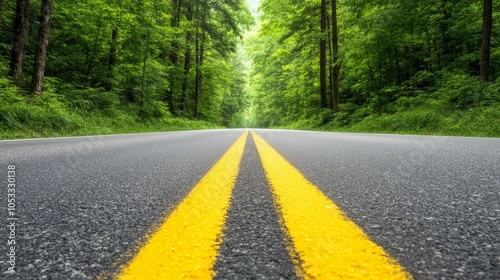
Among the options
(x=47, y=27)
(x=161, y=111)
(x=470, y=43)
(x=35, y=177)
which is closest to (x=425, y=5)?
(x=470, y=43)

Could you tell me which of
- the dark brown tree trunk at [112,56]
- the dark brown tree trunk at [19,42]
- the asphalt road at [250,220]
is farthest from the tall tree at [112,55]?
the asphalt road at [250,220]

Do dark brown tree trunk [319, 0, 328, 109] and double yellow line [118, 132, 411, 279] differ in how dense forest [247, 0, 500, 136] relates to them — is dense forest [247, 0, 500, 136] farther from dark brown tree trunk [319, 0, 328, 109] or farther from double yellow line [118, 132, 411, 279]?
double yellow line [118, 132, 411, 279]

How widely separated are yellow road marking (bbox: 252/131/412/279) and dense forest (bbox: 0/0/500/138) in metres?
7.07

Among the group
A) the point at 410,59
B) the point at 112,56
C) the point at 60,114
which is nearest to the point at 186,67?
the point at 112,56

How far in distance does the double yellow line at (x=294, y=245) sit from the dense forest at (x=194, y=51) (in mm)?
6900

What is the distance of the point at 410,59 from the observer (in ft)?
53.5

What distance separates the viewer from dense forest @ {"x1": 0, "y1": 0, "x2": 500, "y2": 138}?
9.10 metres

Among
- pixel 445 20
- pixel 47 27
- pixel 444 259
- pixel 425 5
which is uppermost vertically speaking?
pixel 425 5

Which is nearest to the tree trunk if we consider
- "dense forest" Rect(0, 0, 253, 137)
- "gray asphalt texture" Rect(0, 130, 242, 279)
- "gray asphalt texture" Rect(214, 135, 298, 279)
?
"dense forest" Rect(0, 0, 253, 137)

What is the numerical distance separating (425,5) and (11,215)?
54.9ft

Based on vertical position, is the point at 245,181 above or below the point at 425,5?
below

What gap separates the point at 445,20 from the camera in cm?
1317

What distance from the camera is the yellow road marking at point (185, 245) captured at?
2.24ft

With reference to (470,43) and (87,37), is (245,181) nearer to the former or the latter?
(87,37)
